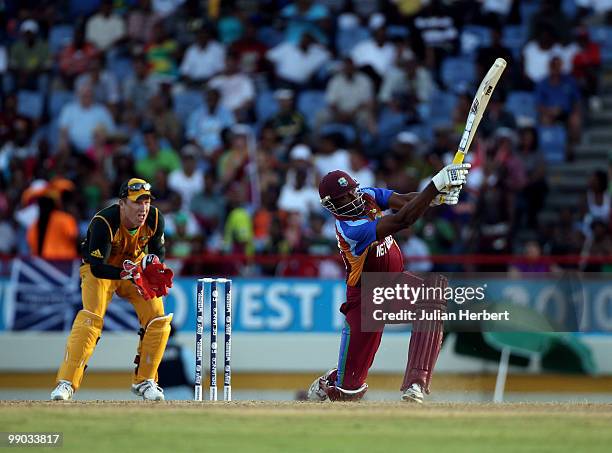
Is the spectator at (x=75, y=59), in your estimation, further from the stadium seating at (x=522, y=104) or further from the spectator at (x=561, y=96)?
the spectator at (x=561, y=96)

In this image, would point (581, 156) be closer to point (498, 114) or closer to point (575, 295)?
point (498, 114)

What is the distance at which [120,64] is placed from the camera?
67.8ft

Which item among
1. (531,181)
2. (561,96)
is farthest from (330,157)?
(561,96)

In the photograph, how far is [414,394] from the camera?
36.4 feet

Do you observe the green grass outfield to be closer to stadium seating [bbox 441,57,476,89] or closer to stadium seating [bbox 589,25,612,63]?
stadium seating [bbox 441,57,476,89]

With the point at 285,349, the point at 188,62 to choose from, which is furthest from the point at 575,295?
the point at 188,62

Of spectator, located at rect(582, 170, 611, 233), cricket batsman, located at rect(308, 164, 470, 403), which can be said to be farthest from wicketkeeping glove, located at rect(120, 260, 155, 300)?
spectator, located at rect(582, 170, 611, 233)

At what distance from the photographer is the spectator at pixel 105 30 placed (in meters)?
21.0

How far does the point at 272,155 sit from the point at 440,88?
2660 millimetres

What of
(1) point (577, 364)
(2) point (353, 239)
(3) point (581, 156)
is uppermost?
(3) point (581, 156)

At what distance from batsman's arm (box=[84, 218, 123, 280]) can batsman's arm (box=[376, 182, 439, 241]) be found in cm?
239

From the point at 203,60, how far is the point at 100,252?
9.45 meters

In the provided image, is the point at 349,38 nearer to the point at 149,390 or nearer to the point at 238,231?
the point at 238,231

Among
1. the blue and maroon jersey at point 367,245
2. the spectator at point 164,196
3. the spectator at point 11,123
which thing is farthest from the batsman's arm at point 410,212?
the spectator at point 11,123
